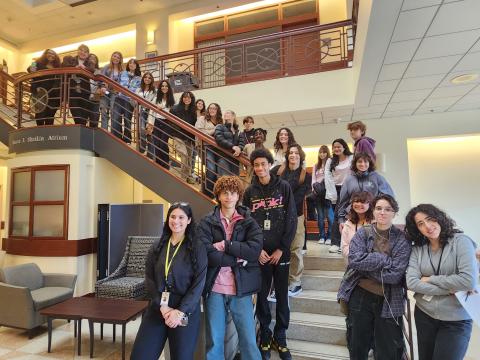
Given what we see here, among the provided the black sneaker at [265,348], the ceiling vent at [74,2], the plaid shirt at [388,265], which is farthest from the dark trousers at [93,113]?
the ceiling vent at [74,2]

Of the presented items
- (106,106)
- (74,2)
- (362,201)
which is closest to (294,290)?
(362,201)

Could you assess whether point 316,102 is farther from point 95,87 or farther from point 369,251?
point 369,251

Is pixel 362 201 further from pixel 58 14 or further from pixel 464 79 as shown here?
pixel 58 14

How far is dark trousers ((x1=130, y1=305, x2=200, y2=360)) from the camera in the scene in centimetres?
212

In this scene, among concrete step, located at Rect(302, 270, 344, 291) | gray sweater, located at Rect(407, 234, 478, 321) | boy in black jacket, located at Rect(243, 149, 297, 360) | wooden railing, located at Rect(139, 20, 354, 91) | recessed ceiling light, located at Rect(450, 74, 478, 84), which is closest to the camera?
gray sweater, located at Rect(407, 234, 478, 321)

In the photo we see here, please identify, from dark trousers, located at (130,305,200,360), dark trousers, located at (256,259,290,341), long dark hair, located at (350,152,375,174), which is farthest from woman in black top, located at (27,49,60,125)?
long dark hair, located at (350,152,375,174)

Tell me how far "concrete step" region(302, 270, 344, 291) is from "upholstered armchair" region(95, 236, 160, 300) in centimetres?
223

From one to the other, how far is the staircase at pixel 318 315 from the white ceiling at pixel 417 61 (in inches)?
102

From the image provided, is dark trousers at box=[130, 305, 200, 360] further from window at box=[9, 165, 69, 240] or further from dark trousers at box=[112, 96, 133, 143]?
dark trousers at box=[112, 96, 133, 143]

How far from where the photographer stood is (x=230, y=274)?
7.43 feet

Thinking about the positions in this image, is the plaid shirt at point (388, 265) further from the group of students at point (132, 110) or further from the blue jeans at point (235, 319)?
the group of students at point (132, 110)

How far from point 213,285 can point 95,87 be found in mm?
4277

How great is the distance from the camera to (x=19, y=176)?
5.07 m

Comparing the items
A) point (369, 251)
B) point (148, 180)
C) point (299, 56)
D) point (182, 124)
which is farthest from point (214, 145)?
point (299, 56)
